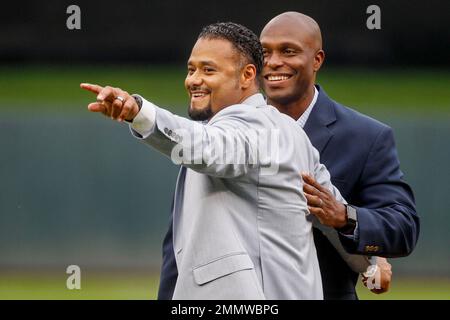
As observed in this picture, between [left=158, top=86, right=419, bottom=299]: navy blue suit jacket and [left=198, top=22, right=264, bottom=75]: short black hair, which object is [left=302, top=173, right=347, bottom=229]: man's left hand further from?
[left=198, top=22, right=264, bottom=75]: short black hair

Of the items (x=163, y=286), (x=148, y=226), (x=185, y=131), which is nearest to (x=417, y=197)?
(x=148, y=226)

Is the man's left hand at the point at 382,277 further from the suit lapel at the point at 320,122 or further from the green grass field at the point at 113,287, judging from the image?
the green grass field at the point at 113,287

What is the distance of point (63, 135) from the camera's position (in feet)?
18.0

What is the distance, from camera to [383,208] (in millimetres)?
3195

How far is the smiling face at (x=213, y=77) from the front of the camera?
2738 mm

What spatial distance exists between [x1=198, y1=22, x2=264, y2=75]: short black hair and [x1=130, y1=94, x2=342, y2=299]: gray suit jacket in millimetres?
165

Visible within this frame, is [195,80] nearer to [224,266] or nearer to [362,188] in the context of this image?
[224,266]

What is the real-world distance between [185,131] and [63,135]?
10.1 feet

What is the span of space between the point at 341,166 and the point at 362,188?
88mm

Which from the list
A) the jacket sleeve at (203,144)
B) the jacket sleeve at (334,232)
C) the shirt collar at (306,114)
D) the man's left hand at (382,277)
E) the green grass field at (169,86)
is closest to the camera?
the jacket sleeve at (203,144)

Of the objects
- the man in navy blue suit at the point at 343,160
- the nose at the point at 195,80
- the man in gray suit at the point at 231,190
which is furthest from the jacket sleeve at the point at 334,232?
the nose at the point at 195,80

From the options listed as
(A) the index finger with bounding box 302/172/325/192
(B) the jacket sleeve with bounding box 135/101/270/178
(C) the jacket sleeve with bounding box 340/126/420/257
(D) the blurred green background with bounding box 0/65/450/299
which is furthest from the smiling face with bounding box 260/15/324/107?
(D) the blurred green background with bounding box 0/65/450/299

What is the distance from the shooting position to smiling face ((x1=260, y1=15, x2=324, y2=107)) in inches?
135

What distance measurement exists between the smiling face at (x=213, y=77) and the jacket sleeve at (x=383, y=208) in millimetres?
563
